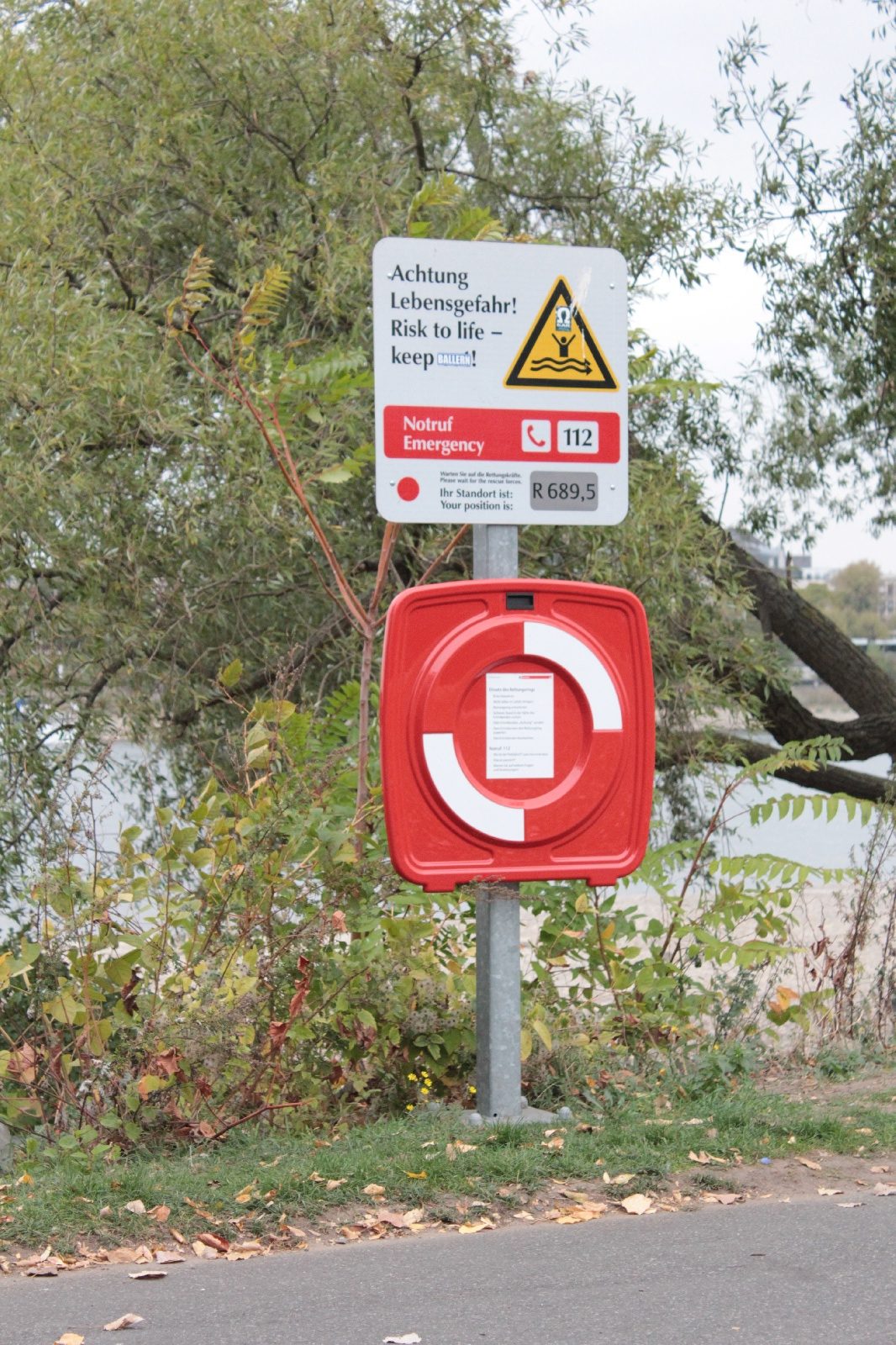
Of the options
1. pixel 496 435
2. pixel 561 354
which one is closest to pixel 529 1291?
pixel 496 435

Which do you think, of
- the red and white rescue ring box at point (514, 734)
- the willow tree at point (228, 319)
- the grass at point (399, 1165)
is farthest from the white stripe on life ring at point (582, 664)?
the willow tree at point (228, 319)

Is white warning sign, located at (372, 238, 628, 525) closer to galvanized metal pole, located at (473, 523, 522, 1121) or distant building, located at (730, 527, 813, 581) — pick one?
galvanized metal pole, located at (473, 523, 522, 1121)

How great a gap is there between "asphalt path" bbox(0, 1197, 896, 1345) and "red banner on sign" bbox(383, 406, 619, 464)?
2173mm

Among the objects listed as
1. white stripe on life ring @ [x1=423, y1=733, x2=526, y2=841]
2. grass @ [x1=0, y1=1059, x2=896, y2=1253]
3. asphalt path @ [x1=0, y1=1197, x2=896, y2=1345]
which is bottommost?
asphalt path @ [x1=0, y1=1197, x2=896, y2=1345]

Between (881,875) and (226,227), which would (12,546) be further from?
(881,875)

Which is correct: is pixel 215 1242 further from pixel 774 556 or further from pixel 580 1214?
pixel 774 556

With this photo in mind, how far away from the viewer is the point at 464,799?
4.57 meters

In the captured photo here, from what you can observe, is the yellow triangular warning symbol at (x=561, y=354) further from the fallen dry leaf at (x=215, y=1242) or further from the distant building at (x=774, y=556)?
the distant building at (x=774, y=556)

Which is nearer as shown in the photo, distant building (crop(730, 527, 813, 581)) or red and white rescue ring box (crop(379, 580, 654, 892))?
red and white rescue ring box (crop(379, 580, 654, 892))

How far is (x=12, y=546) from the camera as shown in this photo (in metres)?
7.61

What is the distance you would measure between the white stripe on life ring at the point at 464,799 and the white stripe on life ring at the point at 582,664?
37cm

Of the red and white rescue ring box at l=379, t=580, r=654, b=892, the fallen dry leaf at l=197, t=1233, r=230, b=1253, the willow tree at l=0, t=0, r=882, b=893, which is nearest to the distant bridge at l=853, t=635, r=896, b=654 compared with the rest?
the willow tree at l=0, t=0, r=882, b=893

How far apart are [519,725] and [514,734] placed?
0.10 feet

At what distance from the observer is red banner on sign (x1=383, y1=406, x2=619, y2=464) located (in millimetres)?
4582
